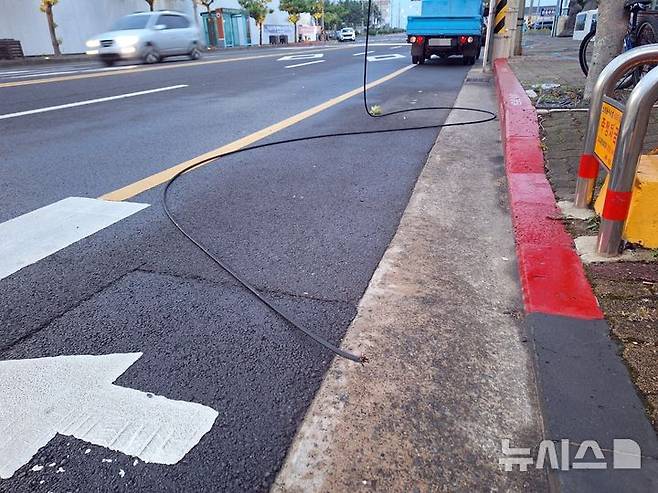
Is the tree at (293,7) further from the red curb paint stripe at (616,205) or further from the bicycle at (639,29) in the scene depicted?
the red curb paint stripe at (616,205)

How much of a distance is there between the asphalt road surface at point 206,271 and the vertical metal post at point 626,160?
1094mm

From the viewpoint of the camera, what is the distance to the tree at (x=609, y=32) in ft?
17.0

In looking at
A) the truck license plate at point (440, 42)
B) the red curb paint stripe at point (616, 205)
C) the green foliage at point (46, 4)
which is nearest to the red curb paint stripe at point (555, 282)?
the red curb paint stripe at point (616, 205)

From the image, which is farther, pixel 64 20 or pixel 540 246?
pixel 64 20

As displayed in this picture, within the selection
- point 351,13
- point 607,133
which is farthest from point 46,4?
point 351,13

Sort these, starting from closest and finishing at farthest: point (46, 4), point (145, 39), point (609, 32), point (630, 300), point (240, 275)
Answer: point (630, 300) < point (240, 275) < point (609, 32) < point (145, 39) < point (46, 4)

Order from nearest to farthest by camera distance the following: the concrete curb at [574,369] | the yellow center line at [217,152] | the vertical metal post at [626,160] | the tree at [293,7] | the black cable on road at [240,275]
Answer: the concrete curb at [574,369]
the black cable on road at [240,275]
the vertical metal post at [626,160]
the yellow center line at [217,152]
the tree at [293,7]

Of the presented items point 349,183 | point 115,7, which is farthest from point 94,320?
point 115,7

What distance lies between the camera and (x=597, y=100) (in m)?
2.73

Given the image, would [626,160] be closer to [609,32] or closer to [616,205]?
[616,205]

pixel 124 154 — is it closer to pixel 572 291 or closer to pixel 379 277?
pixel 379 277

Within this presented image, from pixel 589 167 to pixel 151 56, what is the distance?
16618mm

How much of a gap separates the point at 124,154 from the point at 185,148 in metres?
0.56

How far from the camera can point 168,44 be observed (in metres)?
17.0
